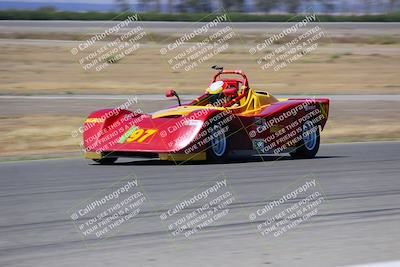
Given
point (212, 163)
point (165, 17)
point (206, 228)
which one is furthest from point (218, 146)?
point (165, 17)

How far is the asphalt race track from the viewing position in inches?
267

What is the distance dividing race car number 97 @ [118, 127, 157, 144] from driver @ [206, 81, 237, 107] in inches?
53.6

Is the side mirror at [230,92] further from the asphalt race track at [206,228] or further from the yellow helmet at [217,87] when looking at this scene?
the asphalt race track at [206,228]

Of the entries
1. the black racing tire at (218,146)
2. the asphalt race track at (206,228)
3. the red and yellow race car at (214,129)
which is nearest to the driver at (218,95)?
the red and yellow race car at (214,129)

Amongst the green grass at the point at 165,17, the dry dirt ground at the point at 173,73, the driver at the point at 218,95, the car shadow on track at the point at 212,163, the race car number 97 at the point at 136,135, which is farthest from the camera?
the green grass at the point at 165,17

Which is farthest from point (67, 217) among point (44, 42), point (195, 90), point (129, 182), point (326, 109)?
point (44, 42)

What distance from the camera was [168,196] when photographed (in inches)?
380

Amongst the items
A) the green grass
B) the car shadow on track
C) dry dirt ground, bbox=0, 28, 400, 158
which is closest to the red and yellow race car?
the car shadow on track

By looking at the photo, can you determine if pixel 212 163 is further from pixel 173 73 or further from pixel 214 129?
pixel 173 73

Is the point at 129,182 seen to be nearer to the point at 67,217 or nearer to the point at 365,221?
the point at 67,217

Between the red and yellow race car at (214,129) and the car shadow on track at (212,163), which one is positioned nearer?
the red and yellow race car at (214,129)

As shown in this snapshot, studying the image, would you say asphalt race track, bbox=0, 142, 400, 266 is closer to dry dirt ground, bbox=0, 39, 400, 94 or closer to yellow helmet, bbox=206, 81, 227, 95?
yellow helmet, bbox=206, 81, 227, 95

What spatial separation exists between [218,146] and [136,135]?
1224mm

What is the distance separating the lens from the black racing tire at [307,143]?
14.1 meters
